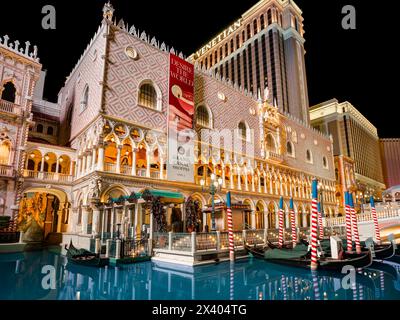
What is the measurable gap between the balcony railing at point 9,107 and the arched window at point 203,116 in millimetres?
10967

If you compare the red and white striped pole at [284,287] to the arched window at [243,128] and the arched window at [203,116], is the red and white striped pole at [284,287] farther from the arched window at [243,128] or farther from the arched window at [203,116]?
the arched window at [243,128]

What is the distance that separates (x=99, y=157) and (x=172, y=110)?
18.6 ft

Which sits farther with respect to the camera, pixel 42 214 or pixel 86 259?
pixel 42 214

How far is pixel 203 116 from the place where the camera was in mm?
19156

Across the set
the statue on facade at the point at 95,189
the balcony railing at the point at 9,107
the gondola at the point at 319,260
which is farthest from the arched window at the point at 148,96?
the gondola at the point at 319,260

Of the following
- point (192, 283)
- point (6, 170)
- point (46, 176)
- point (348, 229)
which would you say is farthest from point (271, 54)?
point (192, 283)

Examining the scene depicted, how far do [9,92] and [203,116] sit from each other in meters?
12.1

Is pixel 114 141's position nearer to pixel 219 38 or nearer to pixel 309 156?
pixel 309 156

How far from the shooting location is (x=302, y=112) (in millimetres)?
38781

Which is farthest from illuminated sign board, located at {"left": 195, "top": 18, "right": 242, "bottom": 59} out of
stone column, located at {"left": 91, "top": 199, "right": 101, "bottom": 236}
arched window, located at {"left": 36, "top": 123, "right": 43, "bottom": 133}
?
stone column, located at {"left": 91, "top": 199, "right": 101, "bottom": 236}

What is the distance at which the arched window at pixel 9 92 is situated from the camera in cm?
1507

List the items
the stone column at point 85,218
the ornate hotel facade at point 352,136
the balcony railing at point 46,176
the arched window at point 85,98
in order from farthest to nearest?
the ornate hotel facade at point 352,136
the arched window at point 85,98
the balcony railing at point 46,176
the stone column at point 85,218

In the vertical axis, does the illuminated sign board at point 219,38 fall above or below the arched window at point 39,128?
above
